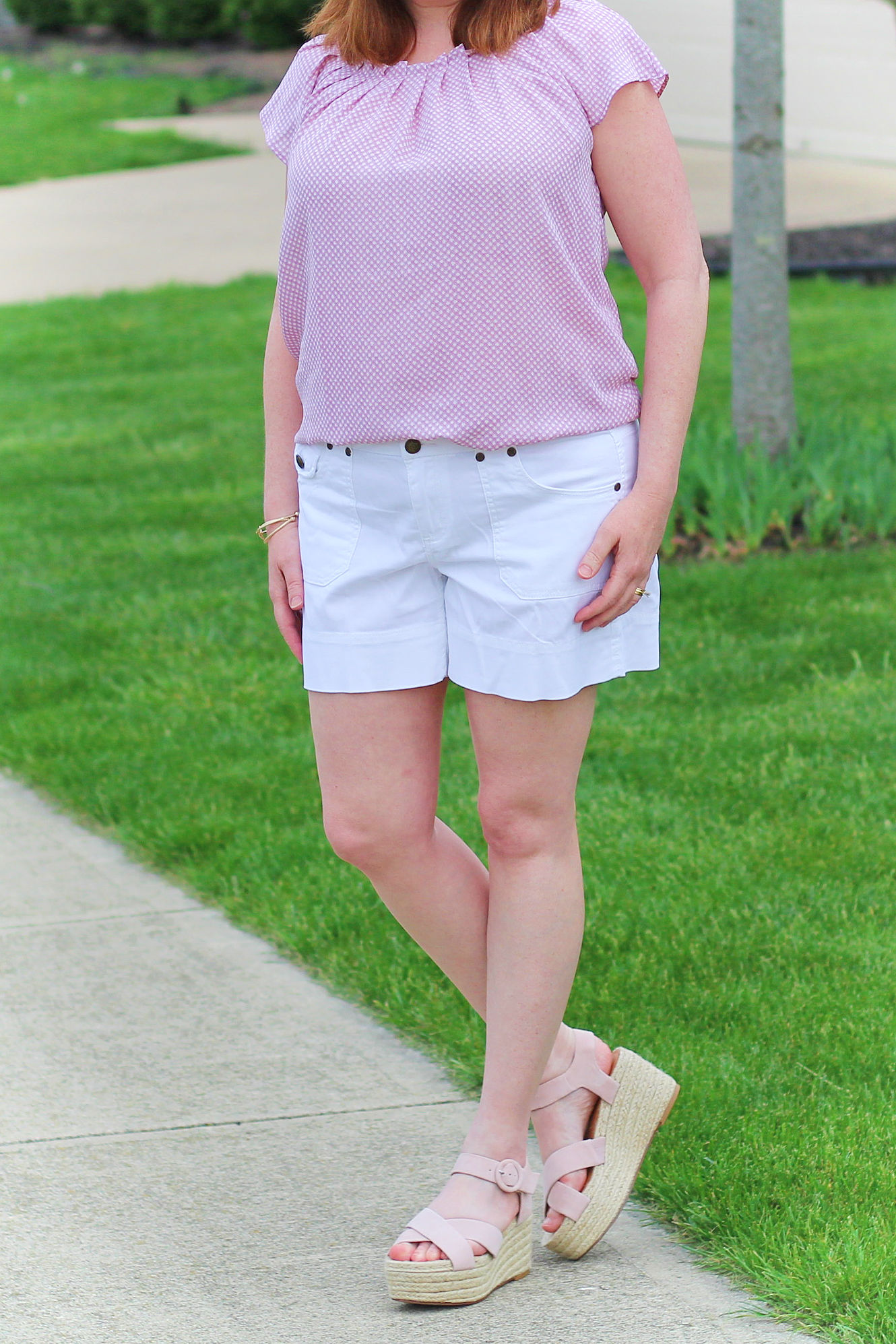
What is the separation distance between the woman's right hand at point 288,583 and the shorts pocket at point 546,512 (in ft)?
1.23

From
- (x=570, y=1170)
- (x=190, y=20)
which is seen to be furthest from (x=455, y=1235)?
(x=190, y=20)

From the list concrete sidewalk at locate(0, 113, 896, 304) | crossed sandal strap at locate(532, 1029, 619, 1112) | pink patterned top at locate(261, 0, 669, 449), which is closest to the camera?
pink patterned top at locate(261, 0, 669, 449)

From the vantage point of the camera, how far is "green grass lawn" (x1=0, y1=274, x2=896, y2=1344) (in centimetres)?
262

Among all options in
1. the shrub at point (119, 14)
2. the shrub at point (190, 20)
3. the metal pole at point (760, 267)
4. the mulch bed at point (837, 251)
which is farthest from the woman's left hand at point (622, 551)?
the shrub at point (119, 14)

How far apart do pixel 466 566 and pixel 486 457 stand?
0.50 ft

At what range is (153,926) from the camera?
3.79 m

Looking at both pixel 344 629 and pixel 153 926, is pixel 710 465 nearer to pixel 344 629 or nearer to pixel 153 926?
pixel 153 926

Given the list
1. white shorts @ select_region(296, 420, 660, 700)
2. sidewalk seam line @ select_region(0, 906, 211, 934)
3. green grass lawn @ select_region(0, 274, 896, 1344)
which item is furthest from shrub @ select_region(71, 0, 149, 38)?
white shorts @ select_region(296, 420, 660, 700)

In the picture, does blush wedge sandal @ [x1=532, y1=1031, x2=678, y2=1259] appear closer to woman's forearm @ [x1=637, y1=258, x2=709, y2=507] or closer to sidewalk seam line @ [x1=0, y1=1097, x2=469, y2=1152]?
sidewalk seam line @ [x1=0, y1=1097, x2=469, y2=1152]

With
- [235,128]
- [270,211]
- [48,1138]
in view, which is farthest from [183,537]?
[235,128]

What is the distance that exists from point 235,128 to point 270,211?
603 cm

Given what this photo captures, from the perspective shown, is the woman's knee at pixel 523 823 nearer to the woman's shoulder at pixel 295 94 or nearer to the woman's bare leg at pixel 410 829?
the woman's bare leg at pixel 410 829

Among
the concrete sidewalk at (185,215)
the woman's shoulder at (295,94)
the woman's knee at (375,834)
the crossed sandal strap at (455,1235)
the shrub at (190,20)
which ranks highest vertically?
the woman's shoulder at (295,94)

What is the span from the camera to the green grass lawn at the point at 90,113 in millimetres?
19109
